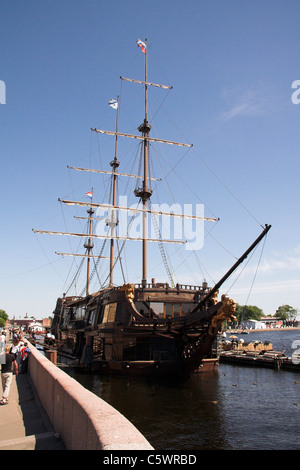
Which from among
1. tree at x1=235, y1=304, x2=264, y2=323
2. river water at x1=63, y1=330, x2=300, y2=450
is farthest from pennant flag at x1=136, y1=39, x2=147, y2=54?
tree at x1=235, y1=304, x2=264, y2=323

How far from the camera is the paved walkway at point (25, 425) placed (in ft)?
16.9

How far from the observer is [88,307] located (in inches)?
1254

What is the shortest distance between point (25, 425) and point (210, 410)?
419 inches

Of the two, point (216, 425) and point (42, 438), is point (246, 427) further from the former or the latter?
point (42, 438)

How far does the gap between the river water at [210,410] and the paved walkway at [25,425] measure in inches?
178

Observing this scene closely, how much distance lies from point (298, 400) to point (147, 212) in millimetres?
23599

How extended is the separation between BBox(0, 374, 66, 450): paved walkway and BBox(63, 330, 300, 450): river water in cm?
452

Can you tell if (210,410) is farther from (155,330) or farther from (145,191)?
(145,191)

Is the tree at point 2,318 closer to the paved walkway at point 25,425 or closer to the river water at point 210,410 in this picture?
the river water at point 210,410

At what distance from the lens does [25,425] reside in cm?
648

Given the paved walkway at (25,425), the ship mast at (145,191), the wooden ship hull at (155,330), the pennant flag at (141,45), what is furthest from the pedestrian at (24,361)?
the pennant flag at (141,45)

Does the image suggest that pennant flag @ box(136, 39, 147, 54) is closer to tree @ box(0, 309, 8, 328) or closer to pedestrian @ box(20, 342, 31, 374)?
pedestrian @ box(20, 342, 31, 374)

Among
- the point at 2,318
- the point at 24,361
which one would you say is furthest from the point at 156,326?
the point at 2,318
